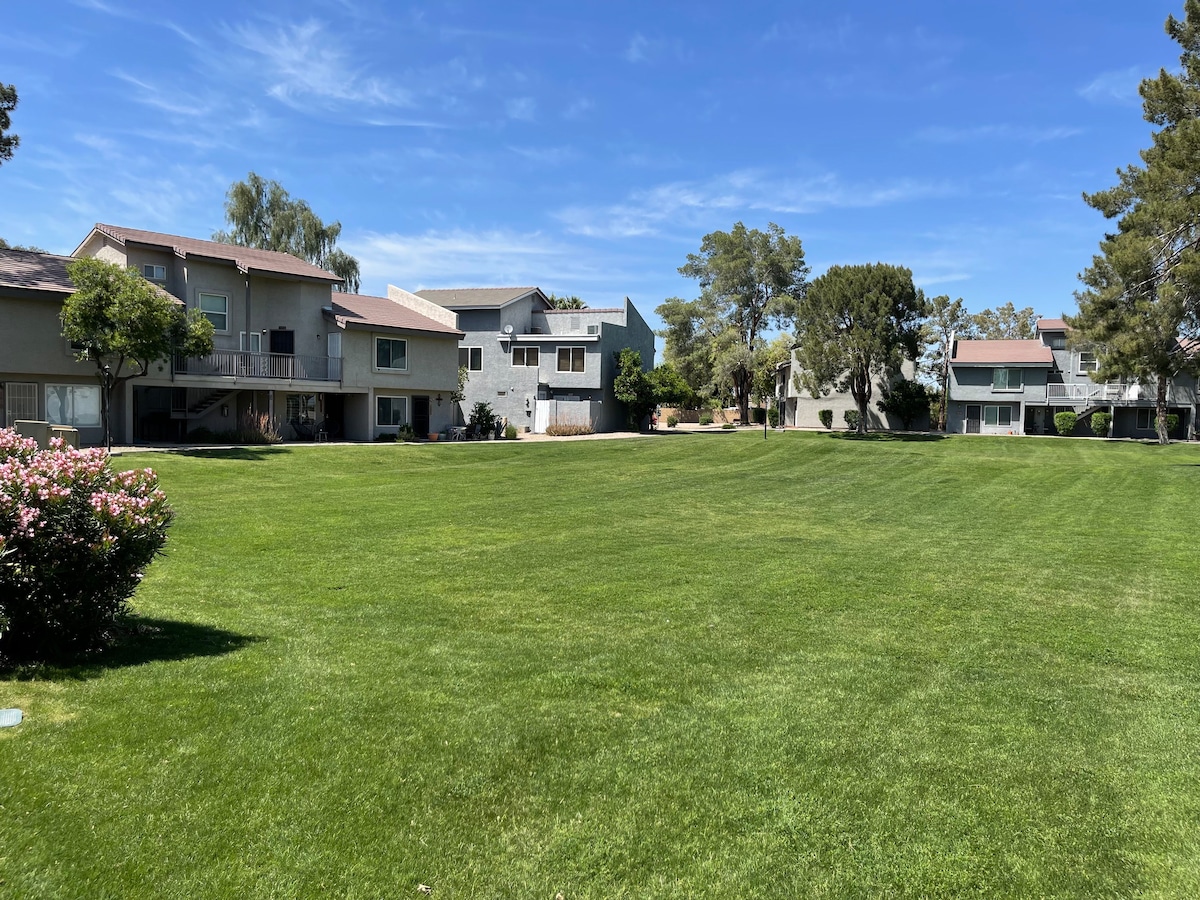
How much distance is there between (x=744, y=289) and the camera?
64.6 m

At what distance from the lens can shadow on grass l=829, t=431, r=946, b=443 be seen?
42250 millimetres

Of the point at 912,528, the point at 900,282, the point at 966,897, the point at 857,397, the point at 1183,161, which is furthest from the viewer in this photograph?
the point at 857,397

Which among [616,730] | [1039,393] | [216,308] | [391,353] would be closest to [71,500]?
[616,730]

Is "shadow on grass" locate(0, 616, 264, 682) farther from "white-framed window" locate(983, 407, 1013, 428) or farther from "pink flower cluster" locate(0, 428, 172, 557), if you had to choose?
→ "white-framed window" locate(983, 407, 1013, 428)

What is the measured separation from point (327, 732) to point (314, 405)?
30502 mm

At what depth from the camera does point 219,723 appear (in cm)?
460

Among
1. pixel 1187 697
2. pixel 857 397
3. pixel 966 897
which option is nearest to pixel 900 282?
pixel 857 397

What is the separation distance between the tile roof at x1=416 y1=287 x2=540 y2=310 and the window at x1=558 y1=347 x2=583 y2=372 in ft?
14.6

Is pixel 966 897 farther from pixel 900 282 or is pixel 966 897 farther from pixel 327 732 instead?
pixel 900 282

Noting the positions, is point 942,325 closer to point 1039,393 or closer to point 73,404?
point 1039,393

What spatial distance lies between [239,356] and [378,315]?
710 centimetres

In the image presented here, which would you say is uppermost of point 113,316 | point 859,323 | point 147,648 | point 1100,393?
point 859,323

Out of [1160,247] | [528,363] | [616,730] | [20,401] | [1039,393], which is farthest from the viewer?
[1039,393]

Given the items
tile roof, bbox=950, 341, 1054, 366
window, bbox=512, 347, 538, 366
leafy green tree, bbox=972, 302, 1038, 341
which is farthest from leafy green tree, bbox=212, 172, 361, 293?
leafy green tree, bbox=972, 302, 1038, 341
